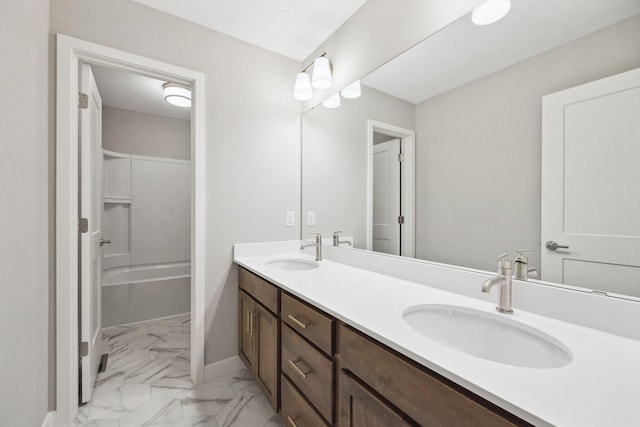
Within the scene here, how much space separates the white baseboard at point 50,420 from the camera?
1.35 metres

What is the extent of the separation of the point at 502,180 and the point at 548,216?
0.64ft

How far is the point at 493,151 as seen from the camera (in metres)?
1.06

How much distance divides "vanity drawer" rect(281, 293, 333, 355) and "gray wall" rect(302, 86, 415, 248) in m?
0.68

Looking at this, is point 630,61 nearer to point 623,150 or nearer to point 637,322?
point 623,150

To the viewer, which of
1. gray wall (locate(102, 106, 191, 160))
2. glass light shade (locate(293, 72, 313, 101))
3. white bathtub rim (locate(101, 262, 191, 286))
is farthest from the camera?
gray wall (locate(102, 106, 191, 160))

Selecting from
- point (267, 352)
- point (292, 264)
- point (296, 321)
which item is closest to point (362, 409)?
point (296, 321)

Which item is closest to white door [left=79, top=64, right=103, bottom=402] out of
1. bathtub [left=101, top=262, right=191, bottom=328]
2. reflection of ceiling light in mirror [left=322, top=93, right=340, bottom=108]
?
bathtub [left=101, top=262, right=191, bottom=328]

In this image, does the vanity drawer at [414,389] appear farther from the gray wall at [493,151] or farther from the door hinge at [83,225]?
the door hinge at [83,225]

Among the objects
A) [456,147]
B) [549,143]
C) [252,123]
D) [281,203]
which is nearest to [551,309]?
[549,143]

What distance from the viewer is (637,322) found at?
29.1 inches

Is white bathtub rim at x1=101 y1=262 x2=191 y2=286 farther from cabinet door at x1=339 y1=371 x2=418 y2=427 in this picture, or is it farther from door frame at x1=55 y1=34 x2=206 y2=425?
cabinet door at x1=339 y1=371 x2=418 y2=427

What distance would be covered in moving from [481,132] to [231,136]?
155 cm

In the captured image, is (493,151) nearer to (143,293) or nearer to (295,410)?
(295,410)

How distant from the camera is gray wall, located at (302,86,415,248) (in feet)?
5.31
